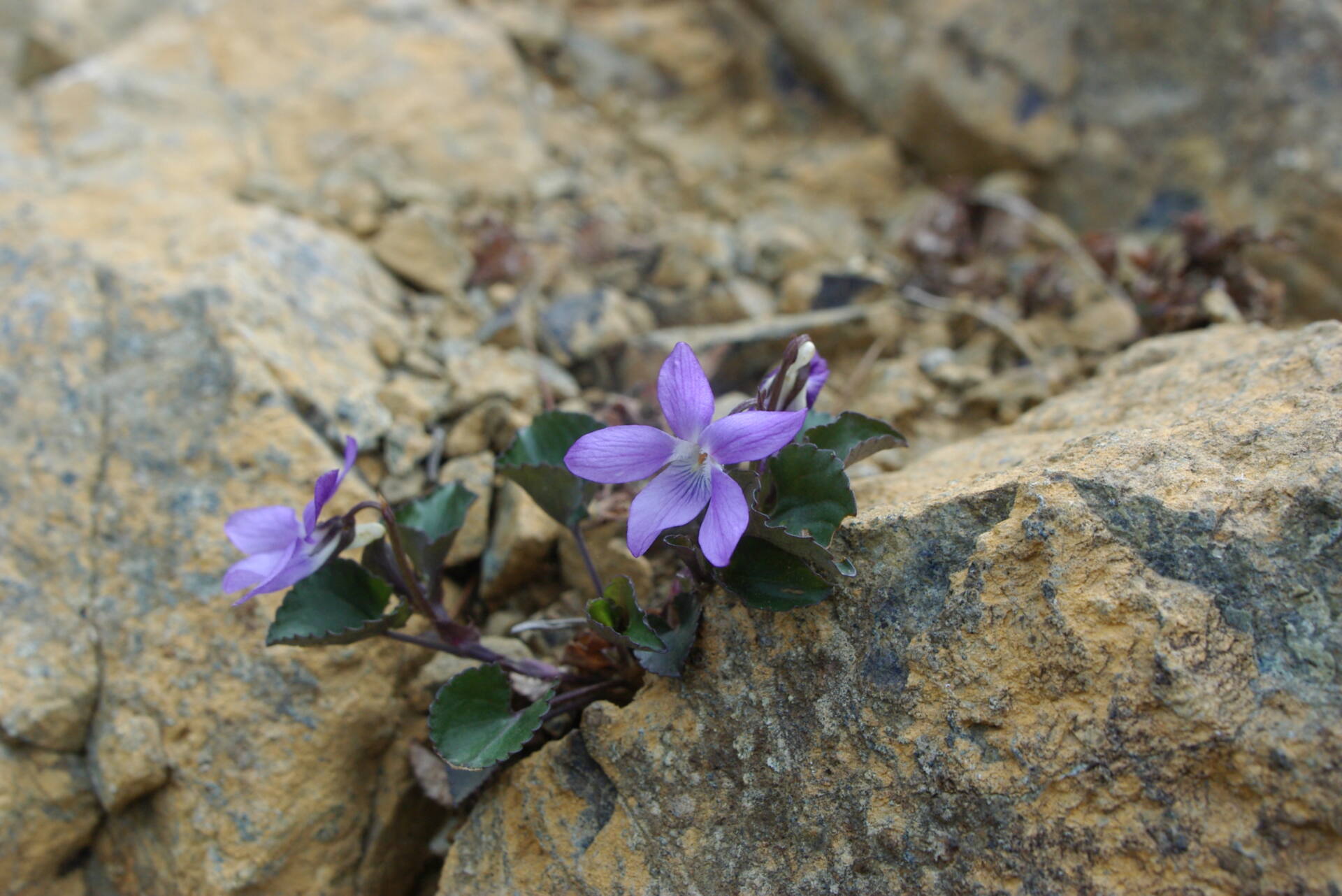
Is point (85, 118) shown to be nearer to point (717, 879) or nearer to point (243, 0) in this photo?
point (243, 0)

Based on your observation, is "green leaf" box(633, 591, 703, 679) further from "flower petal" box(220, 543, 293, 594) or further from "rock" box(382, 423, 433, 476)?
"rock" box(382, 423, 433, 476)

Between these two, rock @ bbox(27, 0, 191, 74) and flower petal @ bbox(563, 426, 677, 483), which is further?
rock @ bbox(27, 0, 191, 74)

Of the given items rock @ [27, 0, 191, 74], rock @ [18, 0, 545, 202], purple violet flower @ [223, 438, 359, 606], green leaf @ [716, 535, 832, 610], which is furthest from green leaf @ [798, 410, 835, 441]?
rock @ [27, 0, 191, 74]

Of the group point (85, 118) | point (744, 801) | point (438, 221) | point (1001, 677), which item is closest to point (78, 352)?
point (438, 221)

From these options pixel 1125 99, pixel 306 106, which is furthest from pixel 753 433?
pixel 1125 99

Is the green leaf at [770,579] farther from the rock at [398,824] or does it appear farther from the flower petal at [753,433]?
the rock at [398,824]

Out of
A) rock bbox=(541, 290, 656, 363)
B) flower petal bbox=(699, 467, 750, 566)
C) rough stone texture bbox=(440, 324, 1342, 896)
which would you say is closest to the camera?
rough stone texture bbox=(440, 324, 1342, 896)

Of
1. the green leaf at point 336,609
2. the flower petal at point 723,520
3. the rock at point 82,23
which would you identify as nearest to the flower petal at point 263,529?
the green leaf at point 336,609
